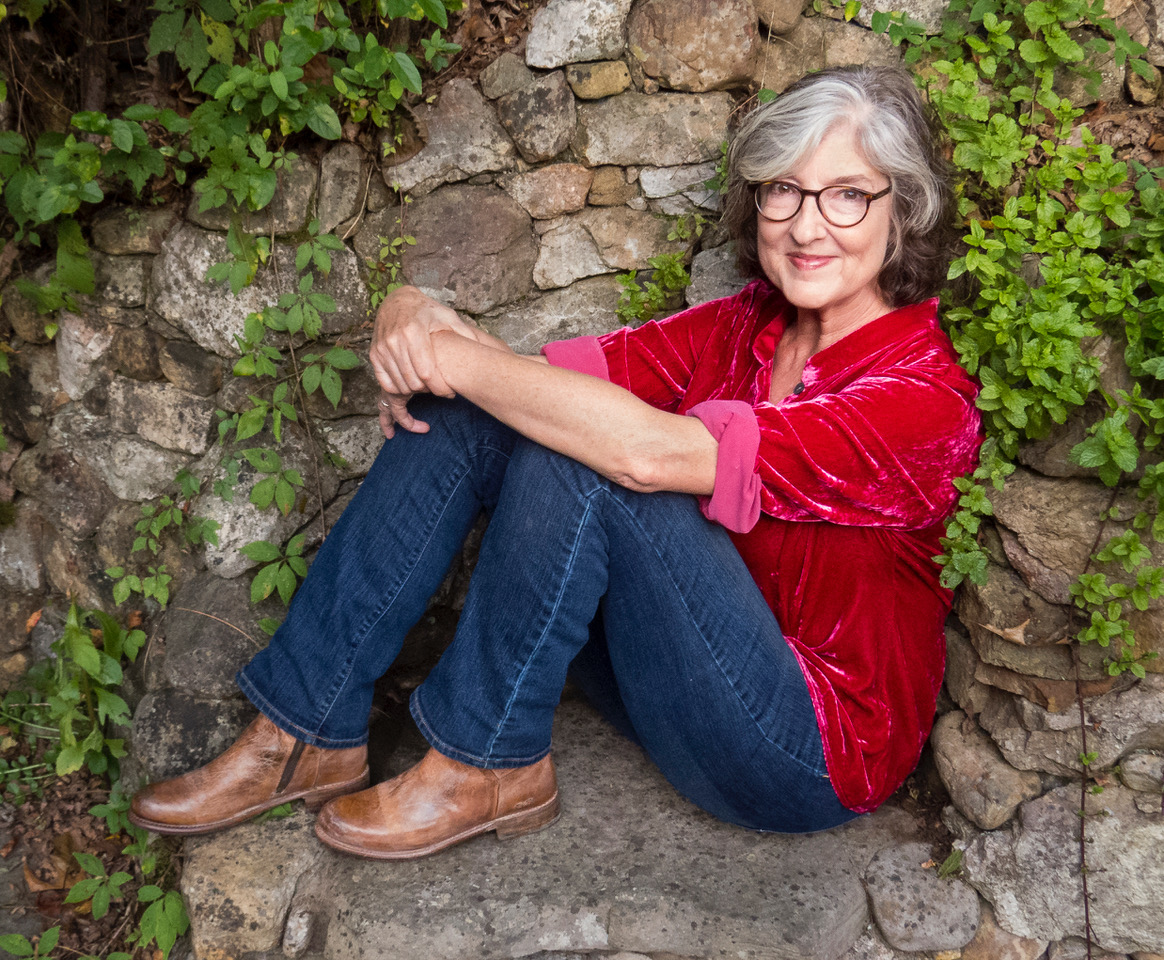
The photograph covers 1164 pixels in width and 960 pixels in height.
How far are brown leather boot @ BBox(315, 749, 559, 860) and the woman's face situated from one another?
1.10m

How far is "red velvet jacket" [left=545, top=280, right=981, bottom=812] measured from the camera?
1498mm

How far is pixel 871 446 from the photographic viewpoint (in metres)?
1.49

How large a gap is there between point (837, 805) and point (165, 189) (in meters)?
2.06

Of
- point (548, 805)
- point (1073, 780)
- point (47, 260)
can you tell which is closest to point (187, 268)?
point (47, 260)

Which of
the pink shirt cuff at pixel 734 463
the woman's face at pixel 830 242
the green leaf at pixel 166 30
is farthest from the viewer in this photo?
the green leaf at pixel 166 30

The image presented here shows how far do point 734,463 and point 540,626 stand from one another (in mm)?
446

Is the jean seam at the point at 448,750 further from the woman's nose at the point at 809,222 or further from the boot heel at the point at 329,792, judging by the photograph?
the woman's nose at the point at 809,222

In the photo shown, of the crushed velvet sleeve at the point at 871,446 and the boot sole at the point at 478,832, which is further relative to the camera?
the boot sole at the point at 478,832

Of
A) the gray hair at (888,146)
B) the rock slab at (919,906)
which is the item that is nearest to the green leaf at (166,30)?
the gray hair at (888,146)

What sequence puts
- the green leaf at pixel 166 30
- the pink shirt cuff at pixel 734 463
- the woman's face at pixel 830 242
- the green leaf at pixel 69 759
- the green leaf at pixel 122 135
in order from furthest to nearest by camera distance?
1. the green leaf at pixel 69 759
2. the green leaf at pixel 166 30
3. the green leaf at pixel 122 135
4. the woman's face at pixel 830 242
5. the pink shirt cuff at pixel 734 463

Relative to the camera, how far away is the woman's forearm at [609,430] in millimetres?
1487

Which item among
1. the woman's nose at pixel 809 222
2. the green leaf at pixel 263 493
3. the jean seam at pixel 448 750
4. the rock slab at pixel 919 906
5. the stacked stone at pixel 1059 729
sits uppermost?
the woman's nose at pixel 809 222

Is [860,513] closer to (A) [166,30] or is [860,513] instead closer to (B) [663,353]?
(B) [663,353]

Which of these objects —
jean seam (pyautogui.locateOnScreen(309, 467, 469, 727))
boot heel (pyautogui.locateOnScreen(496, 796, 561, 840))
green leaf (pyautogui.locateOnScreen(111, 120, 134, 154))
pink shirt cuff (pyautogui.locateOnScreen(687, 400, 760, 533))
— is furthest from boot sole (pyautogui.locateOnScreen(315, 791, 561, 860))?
green leaf (pyautogui.locateOnScreen(111, 120, 134, 154))
